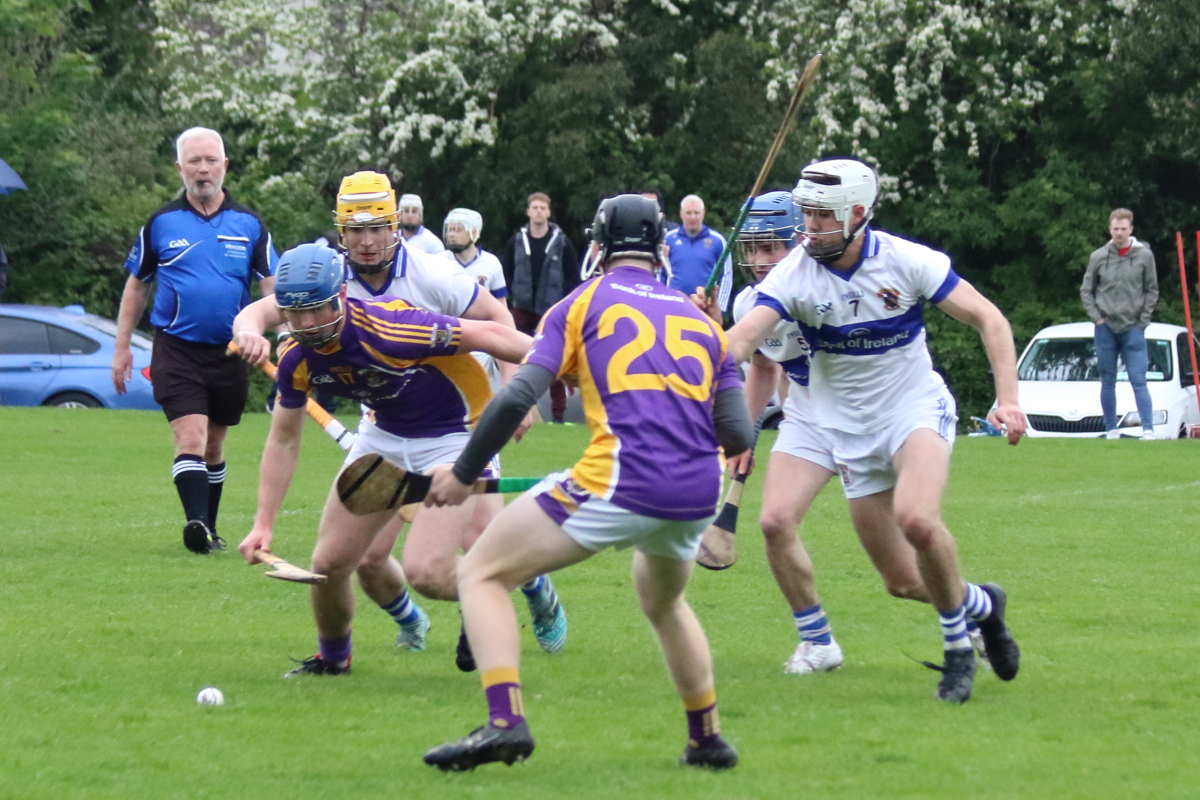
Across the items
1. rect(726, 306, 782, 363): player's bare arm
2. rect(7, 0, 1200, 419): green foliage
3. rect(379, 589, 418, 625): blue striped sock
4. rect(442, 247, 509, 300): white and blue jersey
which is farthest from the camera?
rect(7, 0, 1200, 419): green foliage

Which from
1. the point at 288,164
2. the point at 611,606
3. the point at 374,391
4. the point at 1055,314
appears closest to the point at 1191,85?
the point at 1055,314

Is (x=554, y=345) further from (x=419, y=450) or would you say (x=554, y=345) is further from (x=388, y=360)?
(x=419, y=450)

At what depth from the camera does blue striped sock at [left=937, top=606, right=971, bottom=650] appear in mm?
6453

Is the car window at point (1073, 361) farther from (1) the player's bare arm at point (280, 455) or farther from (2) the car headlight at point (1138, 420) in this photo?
(1) the player's bare arm at point (280, 455)

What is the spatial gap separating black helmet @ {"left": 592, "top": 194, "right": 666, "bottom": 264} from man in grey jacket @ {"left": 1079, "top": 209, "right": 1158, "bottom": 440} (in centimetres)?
1335

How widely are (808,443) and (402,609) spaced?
184cm

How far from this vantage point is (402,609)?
746 cm

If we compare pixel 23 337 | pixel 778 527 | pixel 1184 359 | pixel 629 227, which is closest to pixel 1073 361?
pixel 1184 359

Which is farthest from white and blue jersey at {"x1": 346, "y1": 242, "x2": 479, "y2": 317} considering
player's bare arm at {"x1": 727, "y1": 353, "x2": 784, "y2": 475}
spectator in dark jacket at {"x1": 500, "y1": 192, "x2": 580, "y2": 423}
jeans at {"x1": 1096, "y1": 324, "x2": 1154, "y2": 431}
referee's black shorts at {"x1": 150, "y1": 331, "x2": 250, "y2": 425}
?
jeans at {"x1": 1096, "y1": 324, "x2": 1154, "y2": 431}

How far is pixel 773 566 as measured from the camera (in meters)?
7.17

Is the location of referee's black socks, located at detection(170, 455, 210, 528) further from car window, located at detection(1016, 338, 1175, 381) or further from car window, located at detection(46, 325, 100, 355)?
car window, located at detection(1016, 338, 1175, 381)

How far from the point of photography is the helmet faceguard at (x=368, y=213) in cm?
716

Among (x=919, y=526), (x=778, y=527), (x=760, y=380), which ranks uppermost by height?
(x=760, y=380)

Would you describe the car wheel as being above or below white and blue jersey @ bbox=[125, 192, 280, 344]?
below
